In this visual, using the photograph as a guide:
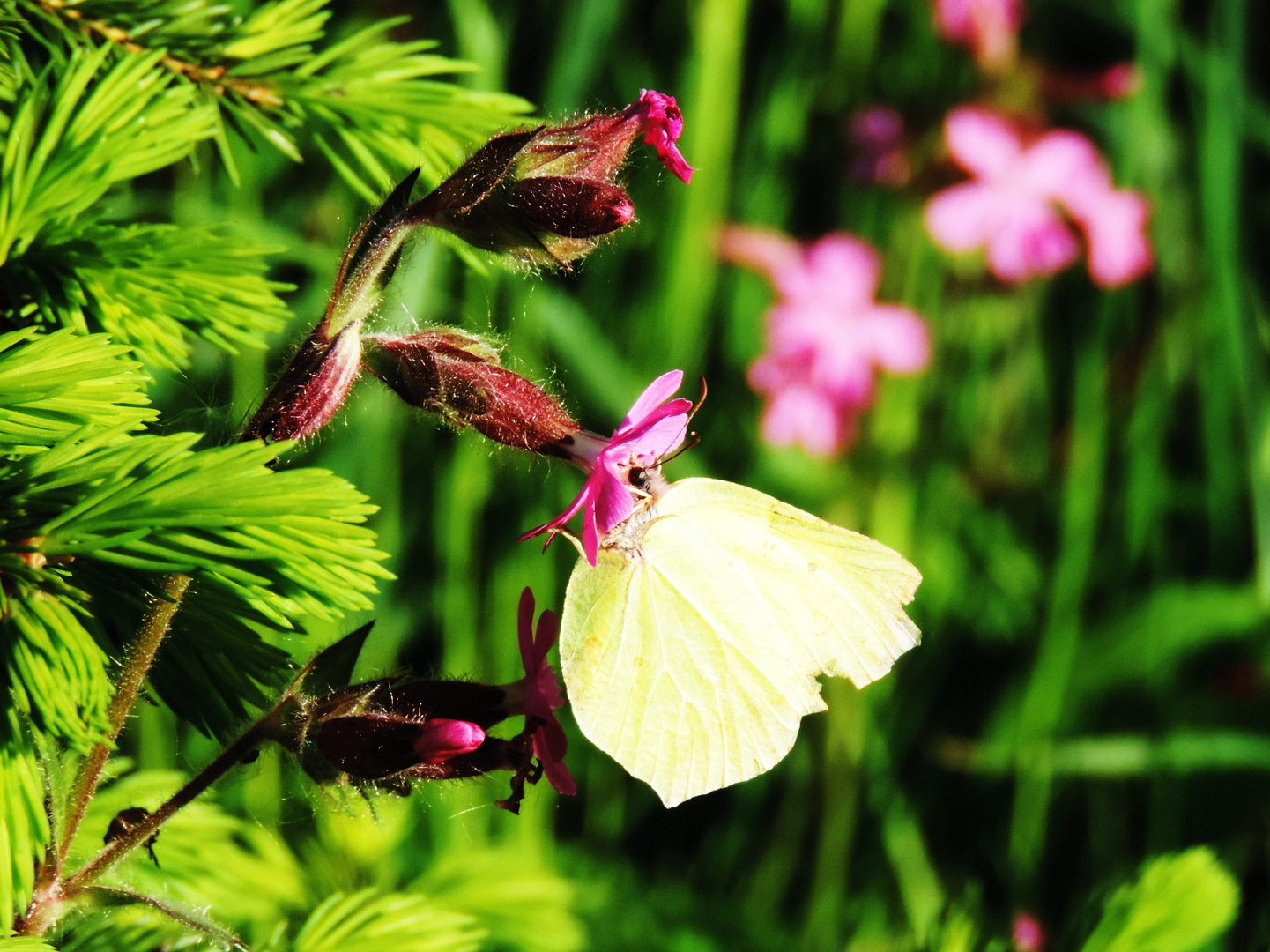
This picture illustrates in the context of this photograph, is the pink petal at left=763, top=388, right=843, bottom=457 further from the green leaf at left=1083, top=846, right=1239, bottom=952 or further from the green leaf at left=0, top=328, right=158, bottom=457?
the green leaf at left=0, top=328, right=158, bottom=457

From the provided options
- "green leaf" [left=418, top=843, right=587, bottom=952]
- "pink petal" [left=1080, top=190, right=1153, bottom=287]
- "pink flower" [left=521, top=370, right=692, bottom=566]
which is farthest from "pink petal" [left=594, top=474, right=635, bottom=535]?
"pink petal" [left=1080, top=190, right=1153, bottom=287]

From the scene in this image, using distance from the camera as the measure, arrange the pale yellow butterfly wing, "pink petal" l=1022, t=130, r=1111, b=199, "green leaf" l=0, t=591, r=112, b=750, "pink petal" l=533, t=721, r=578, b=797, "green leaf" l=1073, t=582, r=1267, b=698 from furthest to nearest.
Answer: "pink petal" l=1022, t=130, r=1111, b=199, "green leaf" l=1073, t=582, r=1267, b=698, the pale yellow butterfly wing, "pink petal" l=533, t=721, r=578, b=797, "green leaf" l=0, t=591, r=112, b=750

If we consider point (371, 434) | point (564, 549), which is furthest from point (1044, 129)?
point (371, 434)

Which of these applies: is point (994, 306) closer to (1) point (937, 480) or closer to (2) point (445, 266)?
(1) point (937, 480)

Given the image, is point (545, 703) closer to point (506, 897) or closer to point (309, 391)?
point (309, 391)

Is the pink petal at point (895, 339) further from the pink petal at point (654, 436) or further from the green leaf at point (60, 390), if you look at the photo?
the green leaf at point (60, 390)

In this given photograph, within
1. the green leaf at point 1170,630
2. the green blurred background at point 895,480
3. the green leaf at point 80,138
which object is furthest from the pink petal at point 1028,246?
the green leaf at point 80,138

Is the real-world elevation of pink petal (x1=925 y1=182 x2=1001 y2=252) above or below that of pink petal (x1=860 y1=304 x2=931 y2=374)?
above

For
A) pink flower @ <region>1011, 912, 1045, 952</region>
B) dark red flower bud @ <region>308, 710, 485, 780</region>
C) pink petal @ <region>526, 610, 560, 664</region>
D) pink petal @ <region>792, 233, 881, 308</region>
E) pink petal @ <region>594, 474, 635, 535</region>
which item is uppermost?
pink petal @ <region>792, 233, 881, 308</region>
